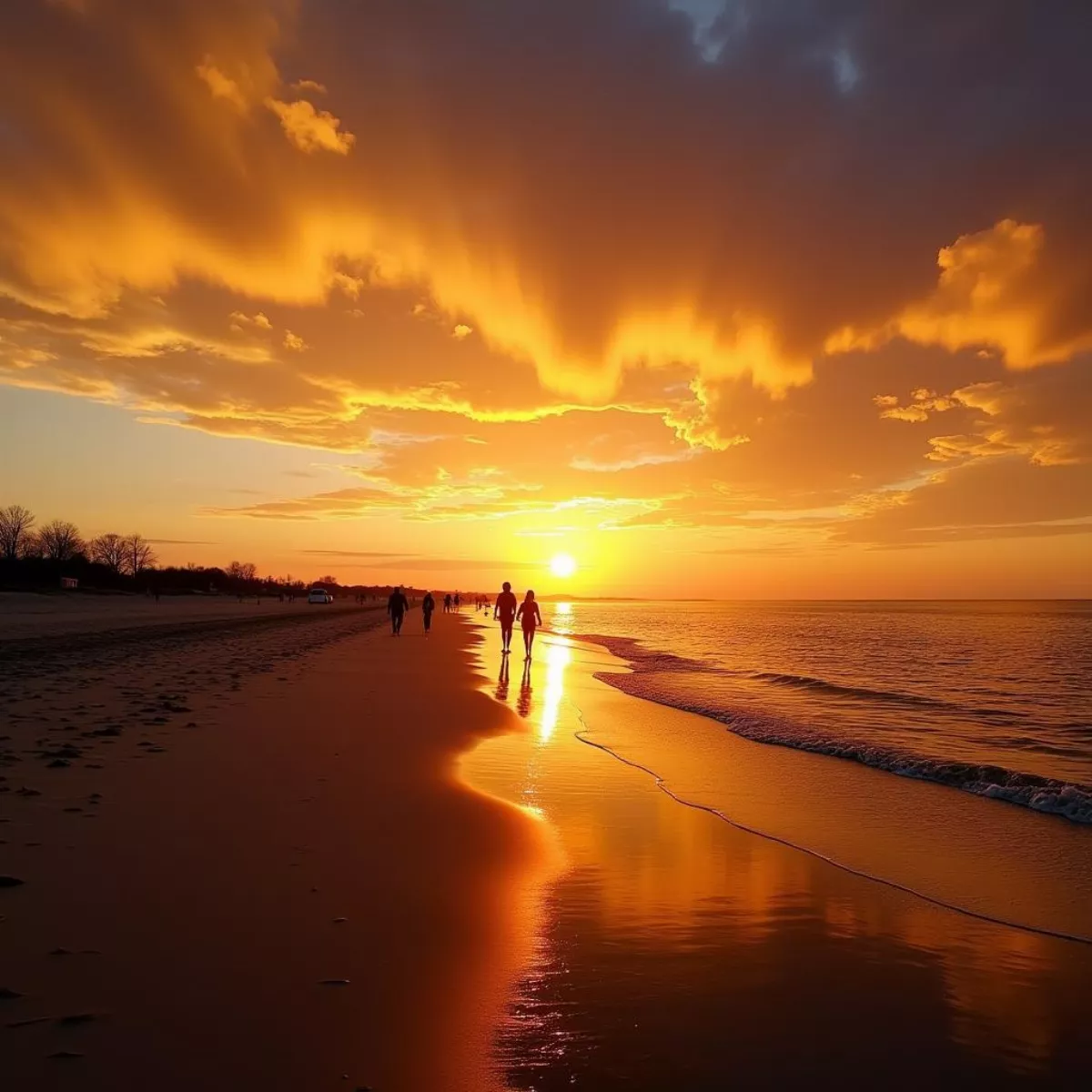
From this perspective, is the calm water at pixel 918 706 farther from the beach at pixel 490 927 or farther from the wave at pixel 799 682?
the beach at pixel 490 927

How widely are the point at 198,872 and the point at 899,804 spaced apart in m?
8.68

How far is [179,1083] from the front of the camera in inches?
123

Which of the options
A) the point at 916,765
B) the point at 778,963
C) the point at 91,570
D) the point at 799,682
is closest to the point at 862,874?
the point at 778,963

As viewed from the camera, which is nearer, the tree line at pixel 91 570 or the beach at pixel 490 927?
the beach at pixel 490 927

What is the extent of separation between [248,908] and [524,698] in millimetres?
13790

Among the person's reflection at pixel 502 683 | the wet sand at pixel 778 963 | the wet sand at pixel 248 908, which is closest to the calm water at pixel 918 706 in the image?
the wet sand at pixel 778 963

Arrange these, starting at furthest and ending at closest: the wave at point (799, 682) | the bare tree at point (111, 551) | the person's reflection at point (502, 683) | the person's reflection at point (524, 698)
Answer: the bare tree at point (111, 551)
the wave at point (799, 682)
the person's reflection at point (502, 683)
the person's reflection at point (524, 698)

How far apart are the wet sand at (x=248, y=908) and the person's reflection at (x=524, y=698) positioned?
4776 millimetres

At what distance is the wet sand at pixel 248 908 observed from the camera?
341 centimetres

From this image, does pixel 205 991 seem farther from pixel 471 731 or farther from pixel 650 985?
pixel 471 731

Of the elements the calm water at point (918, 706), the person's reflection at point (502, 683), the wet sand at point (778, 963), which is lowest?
the person's reflection at point (502, 683)

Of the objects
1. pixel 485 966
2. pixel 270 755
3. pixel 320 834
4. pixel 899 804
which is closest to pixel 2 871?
pixel 320 834

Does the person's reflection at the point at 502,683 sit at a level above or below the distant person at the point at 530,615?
below

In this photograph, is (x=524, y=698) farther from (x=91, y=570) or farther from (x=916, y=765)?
(x=91, y=570)
